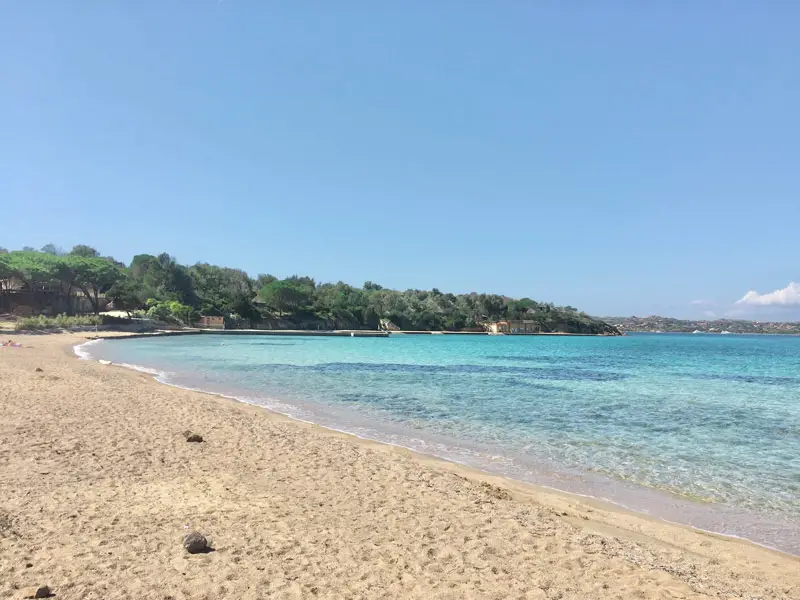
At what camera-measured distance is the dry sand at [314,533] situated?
411 cm

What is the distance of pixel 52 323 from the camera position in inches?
2030

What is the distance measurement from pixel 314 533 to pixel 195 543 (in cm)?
114

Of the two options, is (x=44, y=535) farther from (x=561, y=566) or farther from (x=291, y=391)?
(x=291, y=391)

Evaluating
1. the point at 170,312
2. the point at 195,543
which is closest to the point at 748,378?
the point at 195,543

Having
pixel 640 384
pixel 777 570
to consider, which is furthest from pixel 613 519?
pixel 640 384

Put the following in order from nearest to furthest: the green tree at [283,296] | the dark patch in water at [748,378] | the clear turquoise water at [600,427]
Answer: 1. the clear turquoise water at [600,427]
2. the dark patch in water at [748,378]
3. the green tree at [283,296]

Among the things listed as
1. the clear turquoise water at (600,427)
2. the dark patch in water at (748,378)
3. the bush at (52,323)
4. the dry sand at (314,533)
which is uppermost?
the bush at (52,323)

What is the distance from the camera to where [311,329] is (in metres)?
106

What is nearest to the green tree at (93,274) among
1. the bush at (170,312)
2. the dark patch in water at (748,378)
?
the bush at (170,312)

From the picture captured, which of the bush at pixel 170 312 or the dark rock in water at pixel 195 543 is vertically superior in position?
the bush at pixel 170 312

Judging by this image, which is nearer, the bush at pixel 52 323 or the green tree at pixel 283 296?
the bush at pixel 52 323

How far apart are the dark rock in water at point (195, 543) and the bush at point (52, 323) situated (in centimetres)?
5247

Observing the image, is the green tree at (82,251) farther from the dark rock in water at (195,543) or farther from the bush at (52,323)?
the dark rock in water at (195,543)

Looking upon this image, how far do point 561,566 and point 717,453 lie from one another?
736 centimetres
